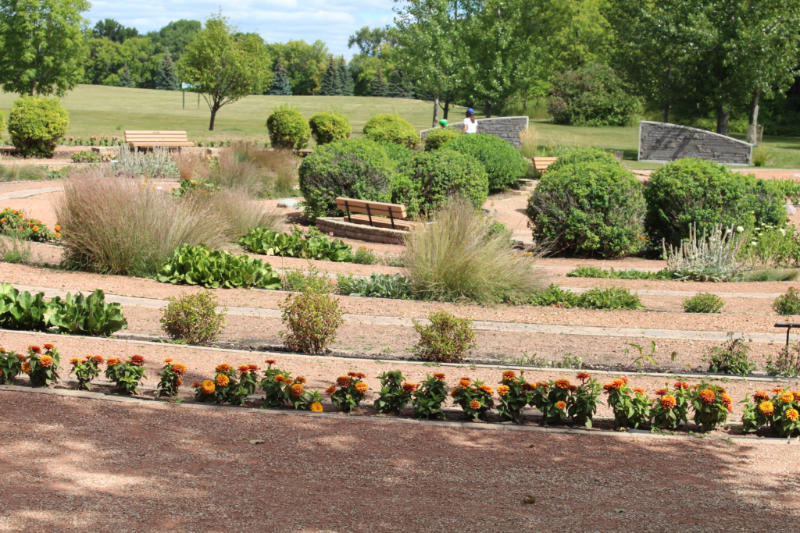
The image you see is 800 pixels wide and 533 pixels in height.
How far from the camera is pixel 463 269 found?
361 inches

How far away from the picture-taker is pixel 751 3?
30797 millimetres

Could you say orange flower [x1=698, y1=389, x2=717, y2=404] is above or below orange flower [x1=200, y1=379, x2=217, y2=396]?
above

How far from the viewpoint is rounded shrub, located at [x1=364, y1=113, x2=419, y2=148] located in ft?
79.3

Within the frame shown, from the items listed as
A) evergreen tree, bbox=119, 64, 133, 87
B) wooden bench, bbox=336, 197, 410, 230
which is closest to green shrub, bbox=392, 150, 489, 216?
wooden bench, bbox=336, 197, 410, 230

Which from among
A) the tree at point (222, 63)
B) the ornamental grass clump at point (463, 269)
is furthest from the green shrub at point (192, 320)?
the tree at point (222, 63)

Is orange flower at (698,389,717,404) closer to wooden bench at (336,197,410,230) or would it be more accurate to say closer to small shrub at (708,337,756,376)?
small shrub at (708,337,756,376)

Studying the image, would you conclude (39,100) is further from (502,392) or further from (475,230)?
(502,392)

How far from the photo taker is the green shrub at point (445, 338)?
696cm

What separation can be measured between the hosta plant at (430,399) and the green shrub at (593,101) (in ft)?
130

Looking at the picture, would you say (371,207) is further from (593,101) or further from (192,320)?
(593,101)

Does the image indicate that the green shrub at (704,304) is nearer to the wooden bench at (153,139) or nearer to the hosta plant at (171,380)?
the hosta plant at (171,380)

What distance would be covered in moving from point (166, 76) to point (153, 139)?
67.0 m

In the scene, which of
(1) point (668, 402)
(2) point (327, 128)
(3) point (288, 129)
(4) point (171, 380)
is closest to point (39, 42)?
(3) point (288, 129)

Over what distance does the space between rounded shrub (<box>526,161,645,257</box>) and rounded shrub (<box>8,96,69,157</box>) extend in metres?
15.6
